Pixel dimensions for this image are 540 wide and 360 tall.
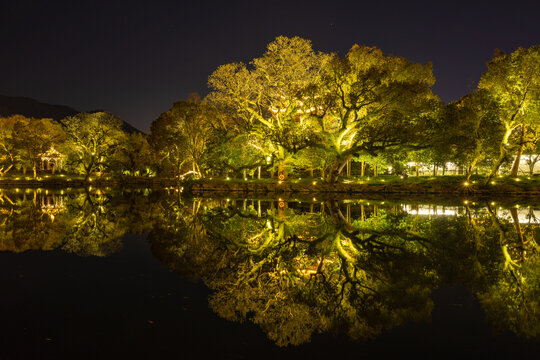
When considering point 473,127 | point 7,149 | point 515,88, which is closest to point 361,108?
point 473,127

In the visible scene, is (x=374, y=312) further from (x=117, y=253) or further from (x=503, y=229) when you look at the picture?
(x=503, y=229)

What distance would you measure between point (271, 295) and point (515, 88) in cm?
3146

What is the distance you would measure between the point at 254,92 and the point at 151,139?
34963 millimetres

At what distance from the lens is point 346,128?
28.4m

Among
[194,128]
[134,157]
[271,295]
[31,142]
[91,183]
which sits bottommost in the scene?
[271,295]

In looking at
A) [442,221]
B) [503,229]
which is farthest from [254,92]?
[503,229]

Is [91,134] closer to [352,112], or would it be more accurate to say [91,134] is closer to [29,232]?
[352,112]

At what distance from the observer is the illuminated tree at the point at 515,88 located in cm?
2653

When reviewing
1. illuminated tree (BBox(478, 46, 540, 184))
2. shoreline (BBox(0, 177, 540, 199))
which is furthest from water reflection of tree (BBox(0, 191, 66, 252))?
illuminated tree (BBox(478, 46, 540, 184))

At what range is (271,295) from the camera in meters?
5.51

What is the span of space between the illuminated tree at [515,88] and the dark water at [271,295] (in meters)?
22.3

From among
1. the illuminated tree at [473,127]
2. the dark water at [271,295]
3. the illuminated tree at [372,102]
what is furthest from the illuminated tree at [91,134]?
the illuminated tree at [473,127]

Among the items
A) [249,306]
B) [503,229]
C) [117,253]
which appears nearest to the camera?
[249,306]

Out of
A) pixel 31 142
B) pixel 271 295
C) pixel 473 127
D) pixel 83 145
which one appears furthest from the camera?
pixel 31 142
